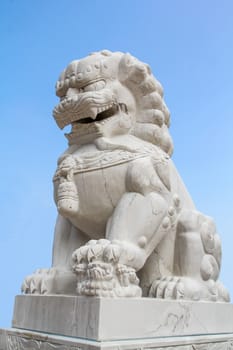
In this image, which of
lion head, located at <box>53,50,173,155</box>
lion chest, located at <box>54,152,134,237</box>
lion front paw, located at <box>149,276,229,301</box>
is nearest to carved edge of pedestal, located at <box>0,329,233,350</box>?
lion front paw, located at <box>149,276,229,301</box>

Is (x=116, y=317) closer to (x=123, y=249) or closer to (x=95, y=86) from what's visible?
(x=123, y=249)

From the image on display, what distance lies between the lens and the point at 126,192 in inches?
95.5

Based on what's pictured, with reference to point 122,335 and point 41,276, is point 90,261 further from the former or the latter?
point 41,276

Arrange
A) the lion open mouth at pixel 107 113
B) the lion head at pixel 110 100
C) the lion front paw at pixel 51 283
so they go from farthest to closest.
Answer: the lion open mouth at pixel 107 113 → the lion head at pixel 110 100 → the lion front paw at pixel 51 283

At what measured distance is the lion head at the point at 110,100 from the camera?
257 centimetres

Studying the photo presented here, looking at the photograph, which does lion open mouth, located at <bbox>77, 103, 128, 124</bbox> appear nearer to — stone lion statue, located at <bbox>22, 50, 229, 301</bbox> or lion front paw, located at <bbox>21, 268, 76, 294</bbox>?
stone lion statue, located at <bbox>22, 50, 229, 301</bbox>

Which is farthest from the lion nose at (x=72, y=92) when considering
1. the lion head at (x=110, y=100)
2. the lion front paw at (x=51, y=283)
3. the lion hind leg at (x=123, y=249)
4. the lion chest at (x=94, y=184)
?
the lion front paw at (x=51, y=283)

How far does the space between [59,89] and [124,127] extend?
1.73 feet

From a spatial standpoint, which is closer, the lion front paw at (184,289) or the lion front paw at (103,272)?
the lion front paw at (103,272)

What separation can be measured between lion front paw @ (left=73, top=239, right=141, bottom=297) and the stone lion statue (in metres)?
0.03

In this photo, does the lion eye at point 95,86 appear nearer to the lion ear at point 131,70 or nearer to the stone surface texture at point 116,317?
the lion ear at point 131,70

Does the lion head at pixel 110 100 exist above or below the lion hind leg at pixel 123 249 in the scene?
above

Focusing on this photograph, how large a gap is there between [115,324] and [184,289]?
0.66m

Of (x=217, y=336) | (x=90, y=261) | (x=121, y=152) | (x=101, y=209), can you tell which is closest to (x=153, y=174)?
(x=121, y=152)
